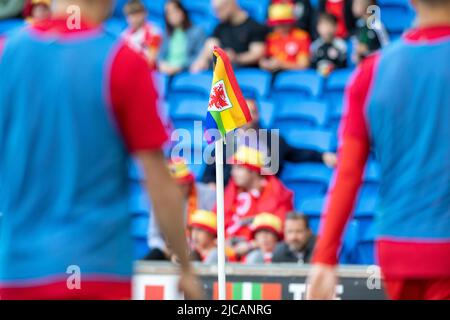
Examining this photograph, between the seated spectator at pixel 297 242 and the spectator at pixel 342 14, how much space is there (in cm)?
309

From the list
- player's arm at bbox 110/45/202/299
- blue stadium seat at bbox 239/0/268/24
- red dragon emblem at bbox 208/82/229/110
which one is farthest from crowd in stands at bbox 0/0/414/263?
player's arm at bbox 110/45/202/299

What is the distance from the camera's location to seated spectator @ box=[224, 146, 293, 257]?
11.0 m

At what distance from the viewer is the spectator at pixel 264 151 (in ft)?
38.1

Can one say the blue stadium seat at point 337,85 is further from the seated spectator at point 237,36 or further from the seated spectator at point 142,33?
the seated spectator at point 142,33

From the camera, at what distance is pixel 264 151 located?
1162 centimetres

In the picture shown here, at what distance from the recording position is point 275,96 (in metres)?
13.0

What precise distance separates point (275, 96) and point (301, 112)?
52 cm

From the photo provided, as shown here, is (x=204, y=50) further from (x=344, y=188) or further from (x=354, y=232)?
(x=344, y=188)

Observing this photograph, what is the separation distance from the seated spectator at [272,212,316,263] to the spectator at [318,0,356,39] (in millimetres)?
3086

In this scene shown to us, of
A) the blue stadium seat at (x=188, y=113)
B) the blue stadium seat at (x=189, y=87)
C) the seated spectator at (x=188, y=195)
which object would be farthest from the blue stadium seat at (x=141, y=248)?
the blue stadium seat at (x=189, y=87)

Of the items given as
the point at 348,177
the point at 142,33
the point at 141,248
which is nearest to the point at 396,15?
the point at 142,33

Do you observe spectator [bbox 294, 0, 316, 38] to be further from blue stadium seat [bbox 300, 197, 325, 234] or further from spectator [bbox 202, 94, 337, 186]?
blue stadium seat [bbox 300, 197, 325, 234]

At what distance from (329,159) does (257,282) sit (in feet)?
8.72
